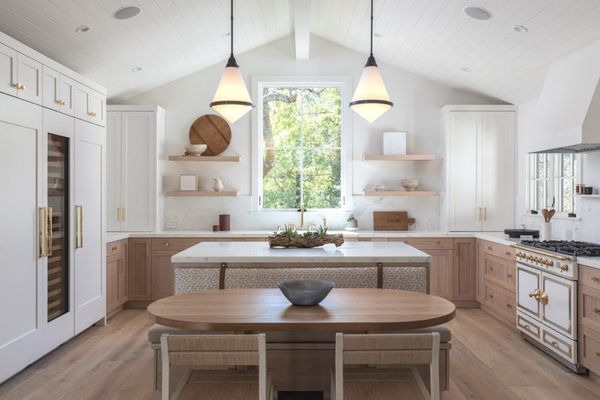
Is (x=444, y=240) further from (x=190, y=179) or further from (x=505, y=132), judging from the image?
(x=190, y=179)

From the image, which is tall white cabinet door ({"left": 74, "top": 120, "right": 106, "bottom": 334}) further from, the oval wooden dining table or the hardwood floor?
the oval wooden dining table

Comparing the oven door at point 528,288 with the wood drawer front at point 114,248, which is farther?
the wood drawer front at point 114,248

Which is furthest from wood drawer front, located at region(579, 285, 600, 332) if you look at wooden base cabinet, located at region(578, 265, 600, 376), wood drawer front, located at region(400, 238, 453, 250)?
wood drawer front, located at region(400, 238, 453, 250)

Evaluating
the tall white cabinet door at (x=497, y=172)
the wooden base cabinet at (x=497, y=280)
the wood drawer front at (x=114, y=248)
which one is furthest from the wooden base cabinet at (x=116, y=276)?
the tall white cabinet door at (x=497, y=172)

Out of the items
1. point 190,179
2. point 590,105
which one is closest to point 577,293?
point 590,105

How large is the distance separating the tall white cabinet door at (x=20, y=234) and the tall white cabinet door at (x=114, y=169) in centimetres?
224

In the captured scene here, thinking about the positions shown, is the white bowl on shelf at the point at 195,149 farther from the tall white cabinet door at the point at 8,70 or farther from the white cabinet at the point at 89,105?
the tall white cabinet door at the point at 8,70

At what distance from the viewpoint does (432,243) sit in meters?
5.91

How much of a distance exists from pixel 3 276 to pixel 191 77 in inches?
150

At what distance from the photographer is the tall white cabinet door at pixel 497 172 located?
6188mm

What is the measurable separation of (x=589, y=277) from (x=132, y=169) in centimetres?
481

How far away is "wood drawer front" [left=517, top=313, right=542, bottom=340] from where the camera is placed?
427 cm

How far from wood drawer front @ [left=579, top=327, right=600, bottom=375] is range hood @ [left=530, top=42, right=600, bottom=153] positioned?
4.51ft

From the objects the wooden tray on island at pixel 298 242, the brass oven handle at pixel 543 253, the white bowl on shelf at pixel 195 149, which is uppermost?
the white bowl on shelf at pixel 195 149
